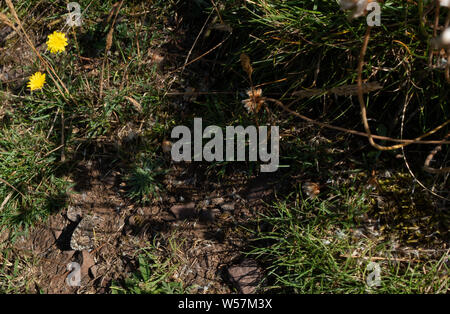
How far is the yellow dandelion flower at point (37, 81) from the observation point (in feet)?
8.20

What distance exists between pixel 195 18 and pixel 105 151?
3.49 ft

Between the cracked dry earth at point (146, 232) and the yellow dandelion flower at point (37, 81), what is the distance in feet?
2.05

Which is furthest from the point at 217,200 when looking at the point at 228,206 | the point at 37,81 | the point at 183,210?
the point at 37,81

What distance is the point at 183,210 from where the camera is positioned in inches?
94.3

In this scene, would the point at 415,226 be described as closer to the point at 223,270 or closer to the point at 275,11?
the point at 223,270

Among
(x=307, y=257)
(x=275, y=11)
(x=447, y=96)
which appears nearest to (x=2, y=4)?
(x=275, y=11)

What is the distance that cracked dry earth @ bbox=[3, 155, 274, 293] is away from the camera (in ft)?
7.55

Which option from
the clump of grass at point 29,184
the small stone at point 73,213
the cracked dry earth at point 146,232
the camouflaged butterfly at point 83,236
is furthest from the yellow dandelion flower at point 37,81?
the camouflaged butterfly at point 83,236

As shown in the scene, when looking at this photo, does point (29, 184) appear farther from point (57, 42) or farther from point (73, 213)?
point (57, 42)

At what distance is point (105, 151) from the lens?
2.56 meters

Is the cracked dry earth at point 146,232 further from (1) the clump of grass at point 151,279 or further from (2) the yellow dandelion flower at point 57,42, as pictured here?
(2) the yellow dandelion flower at point 57,42

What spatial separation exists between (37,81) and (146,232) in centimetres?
119

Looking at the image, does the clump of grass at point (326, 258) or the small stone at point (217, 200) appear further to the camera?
the small stone at point (217, 200)

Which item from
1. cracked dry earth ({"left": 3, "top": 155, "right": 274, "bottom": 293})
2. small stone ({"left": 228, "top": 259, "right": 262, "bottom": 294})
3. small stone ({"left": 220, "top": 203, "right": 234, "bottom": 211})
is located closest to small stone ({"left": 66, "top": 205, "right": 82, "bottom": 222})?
cracked dry earth ({"left": 3, "top": 155, "right": 274, "bottom": 293})
